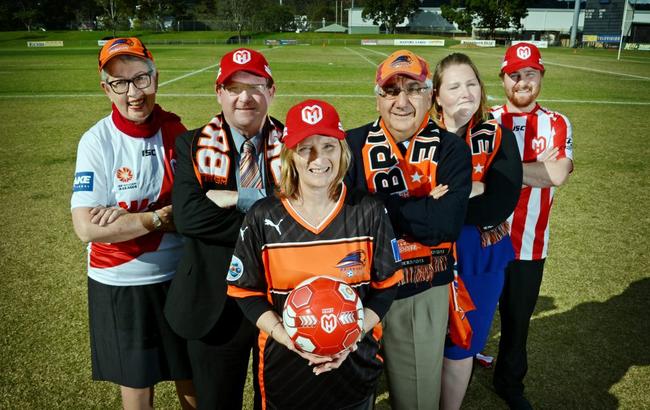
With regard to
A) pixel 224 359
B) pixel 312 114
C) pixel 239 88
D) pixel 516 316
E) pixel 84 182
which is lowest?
pixel 516 316

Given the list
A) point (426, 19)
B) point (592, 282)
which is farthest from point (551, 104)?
point (426, 19)

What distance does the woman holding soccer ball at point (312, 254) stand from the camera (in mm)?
2318

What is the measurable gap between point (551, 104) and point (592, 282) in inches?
499

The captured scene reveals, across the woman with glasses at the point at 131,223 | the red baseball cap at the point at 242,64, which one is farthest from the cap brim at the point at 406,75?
the woman with glasses at the point at 131,223

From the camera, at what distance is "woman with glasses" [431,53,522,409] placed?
286cm

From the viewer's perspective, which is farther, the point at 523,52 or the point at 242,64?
the point at 523,52

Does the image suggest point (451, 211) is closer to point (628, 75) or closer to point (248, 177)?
point (248, 177)

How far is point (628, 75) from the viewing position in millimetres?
26578

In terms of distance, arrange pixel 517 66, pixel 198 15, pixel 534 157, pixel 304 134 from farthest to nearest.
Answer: pixel 198 15, pixel 534 157, pixel 517 66, pixel 304 134

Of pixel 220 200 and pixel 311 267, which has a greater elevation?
pixel 220 200

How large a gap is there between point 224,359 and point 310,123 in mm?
1556

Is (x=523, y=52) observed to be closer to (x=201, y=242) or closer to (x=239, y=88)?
(x=239, y=88)

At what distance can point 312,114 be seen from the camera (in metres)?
2.27

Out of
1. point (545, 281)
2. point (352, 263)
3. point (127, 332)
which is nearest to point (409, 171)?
point (352, 263)
